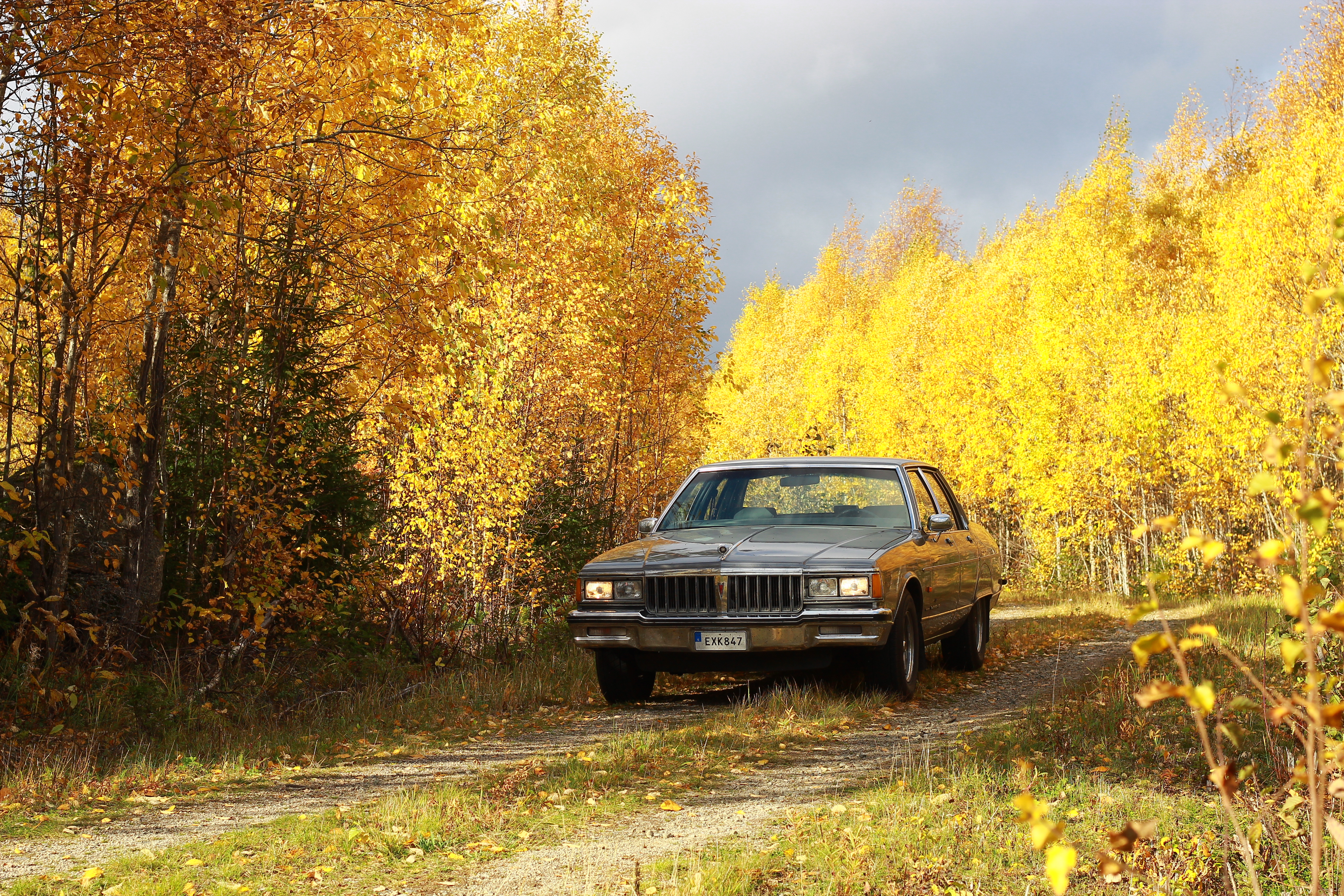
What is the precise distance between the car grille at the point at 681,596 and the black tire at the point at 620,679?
2.22 feet

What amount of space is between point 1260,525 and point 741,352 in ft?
136

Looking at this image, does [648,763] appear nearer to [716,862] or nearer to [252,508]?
[716,862]

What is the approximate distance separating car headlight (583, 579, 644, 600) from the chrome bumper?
0.10m

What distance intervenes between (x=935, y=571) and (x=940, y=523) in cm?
47

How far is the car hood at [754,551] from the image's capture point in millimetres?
8078

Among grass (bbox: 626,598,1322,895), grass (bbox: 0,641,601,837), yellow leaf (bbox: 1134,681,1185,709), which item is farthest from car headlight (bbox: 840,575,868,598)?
yellow leaf (bbox: 1134,681,1185,709)

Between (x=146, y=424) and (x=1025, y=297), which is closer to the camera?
(x=146, y=424)

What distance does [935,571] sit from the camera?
→ 9.23 meters

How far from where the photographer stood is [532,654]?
11.7 m

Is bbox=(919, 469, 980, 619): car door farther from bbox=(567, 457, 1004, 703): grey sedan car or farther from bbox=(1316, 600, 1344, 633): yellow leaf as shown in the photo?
bbox=(1316, 600, 1344, 633): yellow leaf

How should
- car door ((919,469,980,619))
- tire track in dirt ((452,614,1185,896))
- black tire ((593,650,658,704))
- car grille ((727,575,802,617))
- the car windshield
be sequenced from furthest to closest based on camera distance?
car door ((919,469,980,619)) → the car windshield → black tire ((593,650,658,704)) → car grille ((727,575,802,617)) → tire track in dirt ((452,614,1185,896))

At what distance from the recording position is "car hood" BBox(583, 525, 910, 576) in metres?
8.08

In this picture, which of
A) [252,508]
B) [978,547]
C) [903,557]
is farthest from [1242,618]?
[252,508]

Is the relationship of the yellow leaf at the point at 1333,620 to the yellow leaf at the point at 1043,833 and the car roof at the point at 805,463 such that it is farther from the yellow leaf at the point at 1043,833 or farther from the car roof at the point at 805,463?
the car roof at the point at 805,463
